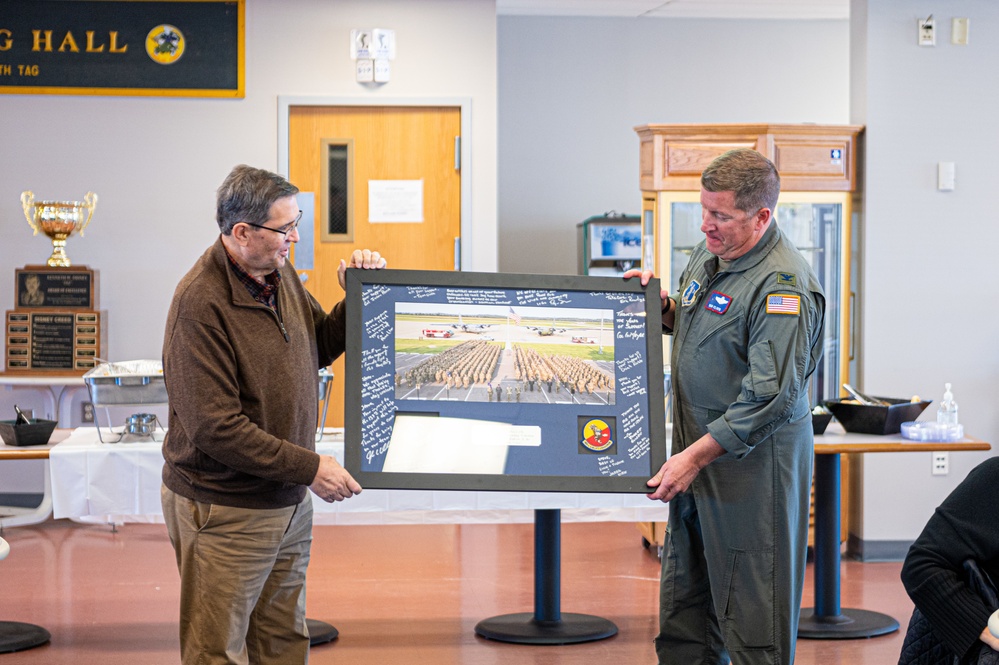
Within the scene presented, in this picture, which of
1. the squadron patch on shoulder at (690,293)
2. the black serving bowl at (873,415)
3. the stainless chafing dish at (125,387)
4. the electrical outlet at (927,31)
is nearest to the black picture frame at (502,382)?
the squadron patch on shoulder at (690,293)

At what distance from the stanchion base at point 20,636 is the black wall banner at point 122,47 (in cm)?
326

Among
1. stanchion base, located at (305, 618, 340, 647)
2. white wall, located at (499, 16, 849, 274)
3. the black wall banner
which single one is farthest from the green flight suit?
white wall, located at (499, 16, 849, 274)

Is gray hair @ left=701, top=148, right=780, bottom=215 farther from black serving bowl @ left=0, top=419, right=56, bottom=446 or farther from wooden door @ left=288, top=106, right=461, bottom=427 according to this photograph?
wooden door @ left=288, top=106, right=461, bottom=427

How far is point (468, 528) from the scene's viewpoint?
20.5 ft

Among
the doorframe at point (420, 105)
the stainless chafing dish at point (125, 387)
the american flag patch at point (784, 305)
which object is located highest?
the doorframe at point (420, 105)

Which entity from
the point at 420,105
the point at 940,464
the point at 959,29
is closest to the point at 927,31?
the point at 959,29

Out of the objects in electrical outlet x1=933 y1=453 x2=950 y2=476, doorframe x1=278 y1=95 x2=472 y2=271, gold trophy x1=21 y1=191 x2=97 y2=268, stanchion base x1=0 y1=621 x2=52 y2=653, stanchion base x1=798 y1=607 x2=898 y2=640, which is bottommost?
stanchion base x1=798 y1=607 x2=898 y2=640

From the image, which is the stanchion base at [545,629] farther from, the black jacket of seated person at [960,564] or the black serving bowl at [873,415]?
the black jacket of seated person at [960,564]

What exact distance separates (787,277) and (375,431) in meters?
1.09

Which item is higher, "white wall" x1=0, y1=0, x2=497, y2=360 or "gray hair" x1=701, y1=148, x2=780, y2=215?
"white wall" x1=0, y1=0, x2=497, y2=360

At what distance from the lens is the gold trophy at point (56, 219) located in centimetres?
607

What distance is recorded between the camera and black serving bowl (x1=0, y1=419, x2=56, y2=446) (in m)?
4.04

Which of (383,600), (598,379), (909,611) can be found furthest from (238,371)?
(909,611)

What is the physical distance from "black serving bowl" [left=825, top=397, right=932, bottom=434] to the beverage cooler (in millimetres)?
1290
